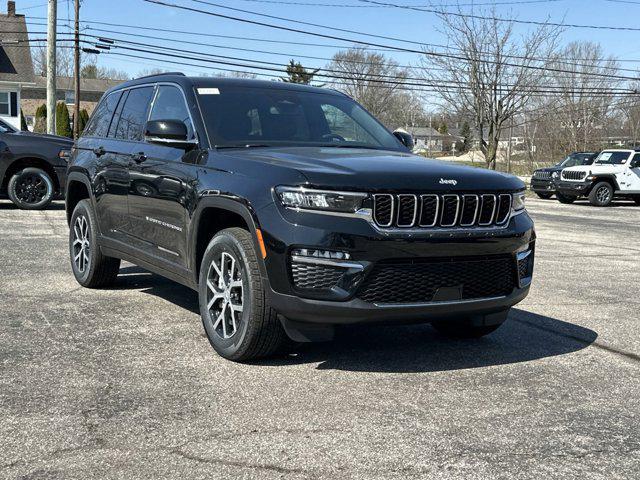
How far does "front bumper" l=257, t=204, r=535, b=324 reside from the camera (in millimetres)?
4184

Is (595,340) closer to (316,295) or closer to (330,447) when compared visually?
(316,295)

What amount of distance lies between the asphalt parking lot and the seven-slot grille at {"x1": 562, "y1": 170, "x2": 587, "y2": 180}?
63.9 ft

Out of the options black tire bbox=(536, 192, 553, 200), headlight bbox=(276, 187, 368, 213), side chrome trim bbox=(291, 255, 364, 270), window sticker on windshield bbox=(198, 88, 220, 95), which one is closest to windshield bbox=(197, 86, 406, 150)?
window sticker on windshield bbox=(198, 88, 220, 95)

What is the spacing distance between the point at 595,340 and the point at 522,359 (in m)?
0.89

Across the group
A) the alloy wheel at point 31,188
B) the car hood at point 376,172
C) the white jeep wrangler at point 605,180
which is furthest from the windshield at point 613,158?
the car hood at point 376,172

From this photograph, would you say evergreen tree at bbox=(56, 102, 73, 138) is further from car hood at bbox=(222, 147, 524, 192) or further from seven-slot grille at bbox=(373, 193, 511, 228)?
seven-slot grille at bbox=(373, 193, 511, 228)

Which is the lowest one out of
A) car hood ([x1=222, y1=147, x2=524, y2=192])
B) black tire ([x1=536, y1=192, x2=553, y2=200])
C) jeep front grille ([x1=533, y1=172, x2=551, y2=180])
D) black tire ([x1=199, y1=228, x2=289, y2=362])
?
black tire ([x1=536, y1=192, x2=553, y2=200])

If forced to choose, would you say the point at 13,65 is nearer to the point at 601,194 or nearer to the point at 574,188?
the point at 574,188

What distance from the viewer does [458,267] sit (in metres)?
4.47

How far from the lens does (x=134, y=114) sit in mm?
6484

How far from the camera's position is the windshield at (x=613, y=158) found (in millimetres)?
25766

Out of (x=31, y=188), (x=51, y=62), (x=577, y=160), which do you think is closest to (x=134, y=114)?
(x=31, y=188)

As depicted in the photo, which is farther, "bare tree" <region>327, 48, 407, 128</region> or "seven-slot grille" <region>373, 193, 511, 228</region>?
"bare tree" <region>327, 48, 407, 128</region>

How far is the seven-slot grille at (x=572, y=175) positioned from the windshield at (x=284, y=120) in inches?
807
